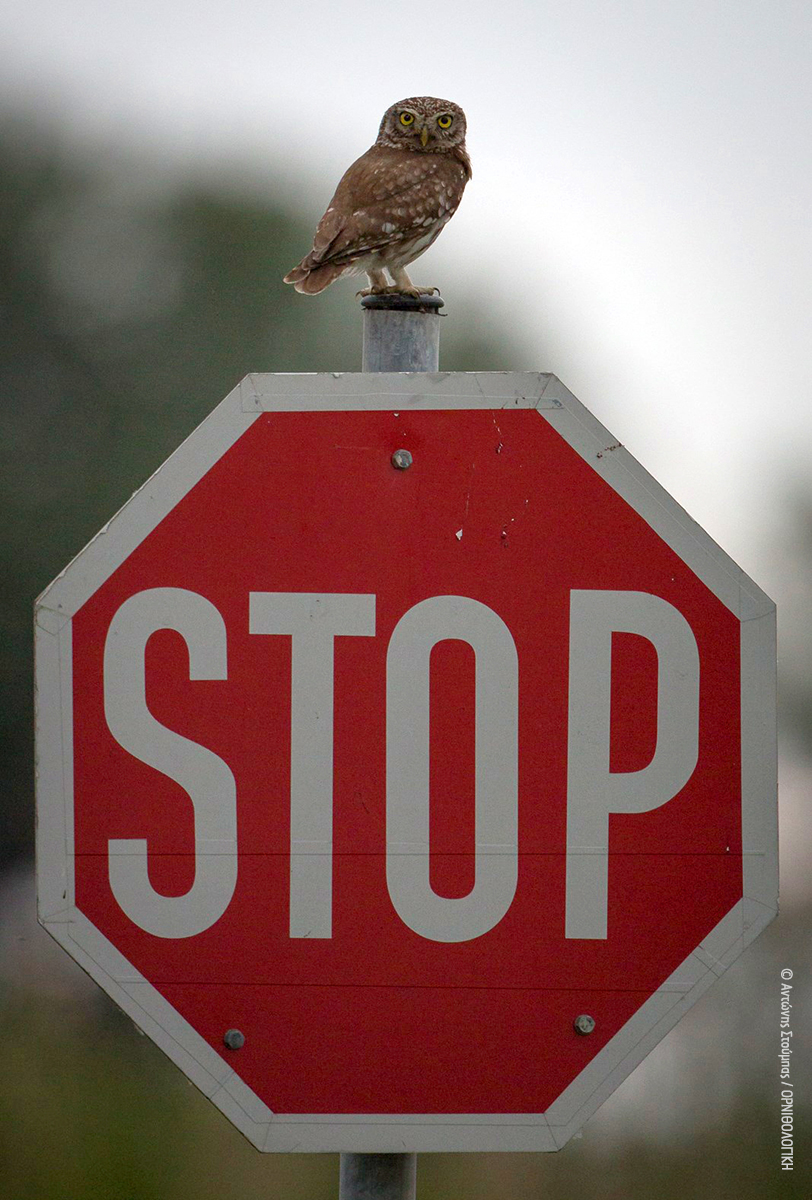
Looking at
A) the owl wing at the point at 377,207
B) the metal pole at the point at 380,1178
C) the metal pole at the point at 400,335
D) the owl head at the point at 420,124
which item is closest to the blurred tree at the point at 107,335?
the owl head at the point at 420,124

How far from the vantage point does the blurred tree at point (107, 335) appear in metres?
17.2

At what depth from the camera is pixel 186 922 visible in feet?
4.85

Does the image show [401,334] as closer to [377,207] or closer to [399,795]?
[399,795]

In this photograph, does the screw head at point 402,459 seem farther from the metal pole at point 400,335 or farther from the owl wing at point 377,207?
the owl wing at point 377,207

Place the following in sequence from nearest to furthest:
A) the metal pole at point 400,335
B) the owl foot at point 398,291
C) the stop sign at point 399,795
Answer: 1. the stop sign at point 399,795
2. the metal pole at point 400,335
3. the owl foot at point 398,291

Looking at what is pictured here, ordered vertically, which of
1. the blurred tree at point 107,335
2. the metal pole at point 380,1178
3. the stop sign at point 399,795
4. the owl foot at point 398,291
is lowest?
the metal pole at point 380,1178

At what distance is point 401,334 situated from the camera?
1597 millimetres

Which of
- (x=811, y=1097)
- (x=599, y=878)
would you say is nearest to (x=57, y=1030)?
(x=811, y=1097)

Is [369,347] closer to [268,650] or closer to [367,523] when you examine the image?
[367,523]

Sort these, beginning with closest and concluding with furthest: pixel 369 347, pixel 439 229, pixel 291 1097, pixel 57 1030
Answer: pixel 291 1097, pixel 369 347, pixel 439 229, pixel 57 1030

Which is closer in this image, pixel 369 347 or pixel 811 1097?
pixel 369 347

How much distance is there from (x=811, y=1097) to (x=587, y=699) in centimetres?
1222

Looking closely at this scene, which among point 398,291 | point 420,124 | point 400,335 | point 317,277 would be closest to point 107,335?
point 420,124

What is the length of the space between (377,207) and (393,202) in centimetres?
6
